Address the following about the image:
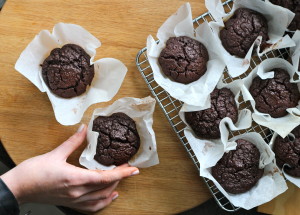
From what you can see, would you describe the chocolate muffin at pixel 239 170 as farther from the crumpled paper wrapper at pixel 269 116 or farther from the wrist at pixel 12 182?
the wrist at pixel 12 182

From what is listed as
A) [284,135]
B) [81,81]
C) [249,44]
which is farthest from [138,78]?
[284,135]

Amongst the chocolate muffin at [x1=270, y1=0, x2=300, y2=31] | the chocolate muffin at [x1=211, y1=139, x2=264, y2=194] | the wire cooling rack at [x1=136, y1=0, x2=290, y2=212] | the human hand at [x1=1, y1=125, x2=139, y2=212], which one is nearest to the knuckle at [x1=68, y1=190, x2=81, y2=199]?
the human hand at [x1=1, y1=125, x2=139, y2=212]

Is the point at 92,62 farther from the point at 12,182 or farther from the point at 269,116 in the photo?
the point at 269,116

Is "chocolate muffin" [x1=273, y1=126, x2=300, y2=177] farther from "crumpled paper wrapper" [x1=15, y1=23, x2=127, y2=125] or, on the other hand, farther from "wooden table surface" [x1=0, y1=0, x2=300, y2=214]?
"crumpled paper wrapper" [x1=15, y1=23, x2=127, y2=125]

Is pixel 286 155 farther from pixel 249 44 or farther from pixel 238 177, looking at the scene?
pixel 249 44

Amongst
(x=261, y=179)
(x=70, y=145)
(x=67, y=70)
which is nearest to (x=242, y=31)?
(x=261, y=179)
